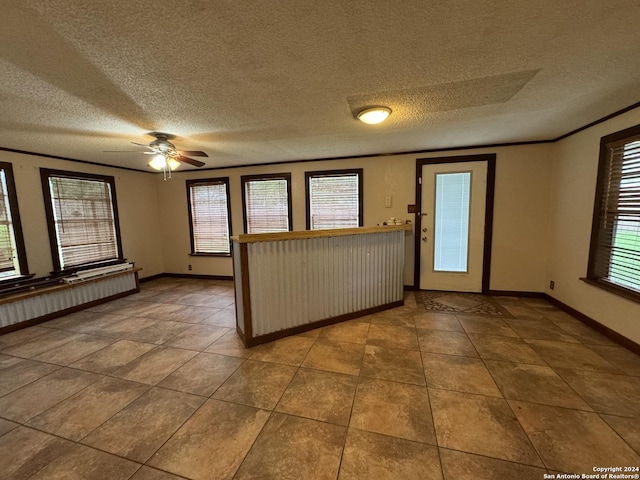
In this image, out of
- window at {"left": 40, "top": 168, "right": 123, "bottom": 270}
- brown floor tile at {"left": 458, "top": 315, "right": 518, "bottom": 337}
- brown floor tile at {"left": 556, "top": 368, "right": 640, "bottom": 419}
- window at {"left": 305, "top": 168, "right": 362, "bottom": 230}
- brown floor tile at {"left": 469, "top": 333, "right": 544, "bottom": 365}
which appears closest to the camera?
brown floor tile at {"left": 556, "top": 368, "right": 640, "bottom": 419}

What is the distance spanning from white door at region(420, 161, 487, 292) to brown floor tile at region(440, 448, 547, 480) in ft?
9.74

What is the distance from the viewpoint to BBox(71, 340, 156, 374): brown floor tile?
2.24 m

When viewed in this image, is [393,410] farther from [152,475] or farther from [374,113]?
[374,113]

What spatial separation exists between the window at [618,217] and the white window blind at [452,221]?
1368 mm

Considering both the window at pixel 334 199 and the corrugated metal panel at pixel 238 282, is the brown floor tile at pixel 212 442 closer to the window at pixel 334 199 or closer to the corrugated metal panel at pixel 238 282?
the corrugated metal panel at pixel 238 282

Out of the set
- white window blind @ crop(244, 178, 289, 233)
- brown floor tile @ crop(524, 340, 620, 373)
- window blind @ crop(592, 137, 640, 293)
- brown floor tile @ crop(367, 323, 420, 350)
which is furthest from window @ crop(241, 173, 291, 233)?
window blind @ crop(592, 137, 640, 293)

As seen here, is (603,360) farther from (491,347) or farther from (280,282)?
(280,282)

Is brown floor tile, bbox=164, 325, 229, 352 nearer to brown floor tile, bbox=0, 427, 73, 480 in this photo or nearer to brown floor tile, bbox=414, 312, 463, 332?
brown floor tile, bbox=0, 427, 73, 480

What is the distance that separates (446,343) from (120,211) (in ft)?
18.6

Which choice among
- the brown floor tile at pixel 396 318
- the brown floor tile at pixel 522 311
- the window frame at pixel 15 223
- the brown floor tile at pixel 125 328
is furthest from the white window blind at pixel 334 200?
the window frame at pixel 15 223

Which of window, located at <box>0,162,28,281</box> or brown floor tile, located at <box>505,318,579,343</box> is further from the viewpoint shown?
window, located at <box>0,162,28,281</box>

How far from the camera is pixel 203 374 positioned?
2.12 m

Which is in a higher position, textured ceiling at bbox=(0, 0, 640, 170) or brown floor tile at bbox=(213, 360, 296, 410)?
textured ceiling at bbox=(0, 0, 640, 170)

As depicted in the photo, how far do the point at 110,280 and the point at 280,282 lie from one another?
11.0ft
